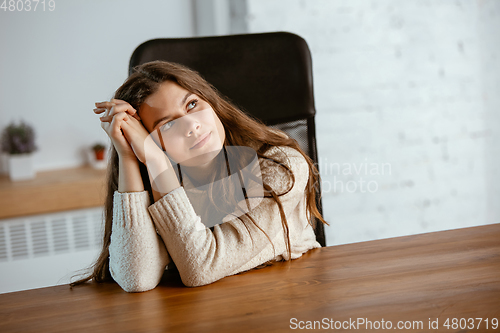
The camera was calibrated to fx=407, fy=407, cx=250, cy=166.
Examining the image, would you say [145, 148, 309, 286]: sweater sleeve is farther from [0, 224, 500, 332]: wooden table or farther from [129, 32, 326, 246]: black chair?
[129, 32, 326, 246]: black chair

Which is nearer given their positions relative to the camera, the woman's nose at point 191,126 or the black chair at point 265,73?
the woman's nose at point 191,126

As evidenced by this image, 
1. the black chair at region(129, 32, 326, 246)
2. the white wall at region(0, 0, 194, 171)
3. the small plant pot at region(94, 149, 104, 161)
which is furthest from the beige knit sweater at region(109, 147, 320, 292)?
the white wall at region(0, 0, 194, 171)

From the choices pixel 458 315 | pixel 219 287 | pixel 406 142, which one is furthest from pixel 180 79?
pixel 406 142

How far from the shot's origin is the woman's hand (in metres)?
0.79

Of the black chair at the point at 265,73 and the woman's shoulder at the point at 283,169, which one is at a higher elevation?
the black chair at the point at 265,73

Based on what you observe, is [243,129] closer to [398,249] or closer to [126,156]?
[126,156]

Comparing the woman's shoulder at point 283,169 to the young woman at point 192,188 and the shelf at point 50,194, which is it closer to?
the young woman at point 192,188

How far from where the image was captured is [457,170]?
2012 mm

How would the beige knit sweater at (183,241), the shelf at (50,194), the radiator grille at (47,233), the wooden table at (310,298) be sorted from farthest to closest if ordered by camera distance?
the radiator grille at (47,233) < the shelf at (50,194) < the beige knit sweater at (183,241) < the wooden table at (310,298)

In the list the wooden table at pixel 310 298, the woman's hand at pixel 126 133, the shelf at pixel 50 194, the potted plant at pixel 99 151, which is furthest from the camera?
the potted plant at pixel 99 151

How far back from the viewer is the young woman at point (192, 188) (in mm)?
725

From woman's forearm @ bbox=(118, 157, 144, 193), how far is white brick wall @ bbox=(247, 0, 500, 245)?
1127 millimetres

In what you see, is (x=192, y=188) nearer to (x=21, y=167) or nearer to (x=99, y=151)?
(x=99, y=151)

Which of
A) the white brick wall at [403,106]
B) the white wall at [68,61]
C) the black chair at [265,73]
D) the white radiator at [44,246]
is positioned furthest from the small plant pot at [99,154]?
the black chair at [265,73]
